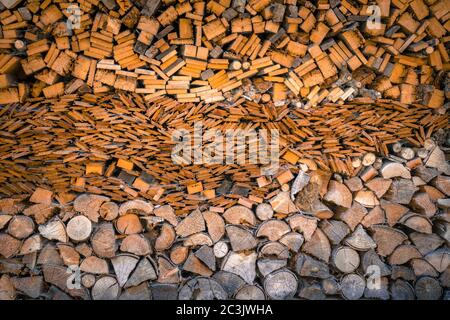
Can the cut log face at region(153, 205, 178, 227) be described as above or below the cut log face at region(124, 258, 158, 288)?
above

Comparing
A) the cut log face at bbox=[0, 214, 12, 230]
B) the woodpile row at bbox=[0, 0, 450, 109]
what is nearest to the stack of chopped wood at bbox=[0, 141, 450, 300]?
the cut log face at bbox=[0, 214, 12, 230]

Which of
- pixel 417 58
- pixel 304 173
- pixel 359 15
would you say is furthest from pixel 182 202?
pixel 417 58

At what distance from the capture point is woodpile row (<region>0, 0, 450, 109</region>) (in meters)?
3.10

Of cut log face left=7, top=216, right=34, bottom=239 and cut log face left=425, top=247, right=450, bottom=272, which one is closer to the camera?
cut log face left=7, top=216, right=34, bottom=239

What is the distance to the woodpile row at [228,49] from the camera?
3.10m

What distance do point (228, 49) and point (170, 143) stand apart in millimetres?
1000

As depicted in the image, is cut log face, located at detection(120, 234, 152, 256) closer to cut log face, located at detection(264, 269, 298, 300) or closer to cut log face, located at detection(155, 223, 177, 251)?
cut log face, located at detection(155, 223, 177, 251)

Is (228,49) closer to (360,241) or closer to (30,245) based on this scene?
(360,241)

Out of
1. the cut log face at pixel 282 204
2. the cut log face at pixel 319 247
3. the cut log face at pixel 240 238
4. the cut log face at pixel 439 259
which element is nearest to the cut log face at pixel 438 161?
the cut log face at pixel 439 259

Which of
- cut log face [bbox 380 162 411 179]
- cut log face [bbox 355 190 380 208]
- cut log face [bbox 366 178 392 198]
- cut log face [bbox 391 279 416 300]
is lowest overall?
cut log face [bbox 391 279 416 300]

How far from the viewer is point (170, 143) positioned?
10.9 ft

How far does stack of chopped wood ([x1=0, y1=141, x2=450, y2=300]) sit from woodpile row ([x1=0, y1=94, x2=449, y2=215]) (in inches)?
4.0

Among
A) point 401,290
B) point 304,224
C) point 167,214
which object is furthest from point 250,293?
point 401,290
